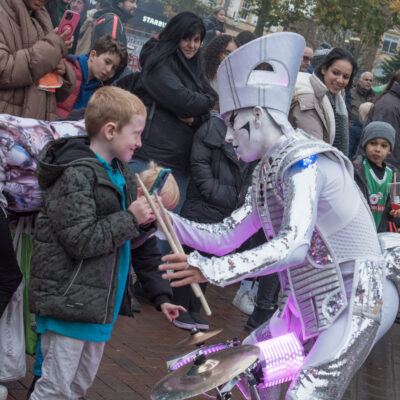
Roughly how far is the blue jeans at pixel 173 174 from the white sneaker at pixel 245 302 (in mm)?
915

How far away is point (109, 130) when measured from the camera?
3236mm

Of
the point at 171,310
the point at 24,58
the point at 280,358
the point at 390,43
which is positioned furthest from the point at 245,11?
the point at 390,43

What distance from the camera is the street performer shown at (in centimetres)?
273

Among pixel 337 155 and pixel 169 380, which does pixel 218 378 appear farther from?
pixel 337 155

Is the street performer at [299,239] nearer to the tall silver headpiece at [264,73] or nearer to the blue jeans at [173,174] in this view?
the tall silver headpiece at [264,73]

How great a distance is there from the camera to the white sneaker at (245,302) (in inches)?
255

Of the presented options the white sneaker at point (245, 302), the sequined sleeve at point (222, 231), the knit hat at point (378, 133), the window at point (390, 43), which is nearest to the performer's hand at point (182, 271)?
the sequined sleeve at point (222, 231)

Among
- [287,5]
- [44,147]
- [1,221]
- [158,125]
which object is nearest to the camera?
[44,147]

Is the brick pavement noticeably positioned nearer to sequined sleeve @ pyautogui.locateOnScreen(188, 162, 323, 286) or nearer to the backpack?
sequined sleeve @ pyautogui.locateOnScreen(188, 162, 323, 286)

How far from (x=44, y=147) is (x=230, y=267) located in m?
1.05

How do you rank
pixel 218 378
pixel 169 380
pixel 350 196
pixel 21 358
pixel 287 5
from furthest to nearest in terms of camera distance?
pixel 287 5 < pixel 21 358 < pixel 350 196 < pixel 169 380 < pixel 218 378

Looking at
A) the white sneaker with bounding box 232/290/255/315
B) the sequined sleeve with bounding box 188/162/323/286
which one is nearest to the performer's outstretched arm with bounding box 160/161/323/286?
the sequined sleeve with bounding box 188/162/323/286

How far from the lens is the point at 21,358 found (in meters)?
3.76

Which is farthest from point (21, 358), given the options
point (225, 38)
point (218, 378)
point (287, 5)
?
point (287, 5)
